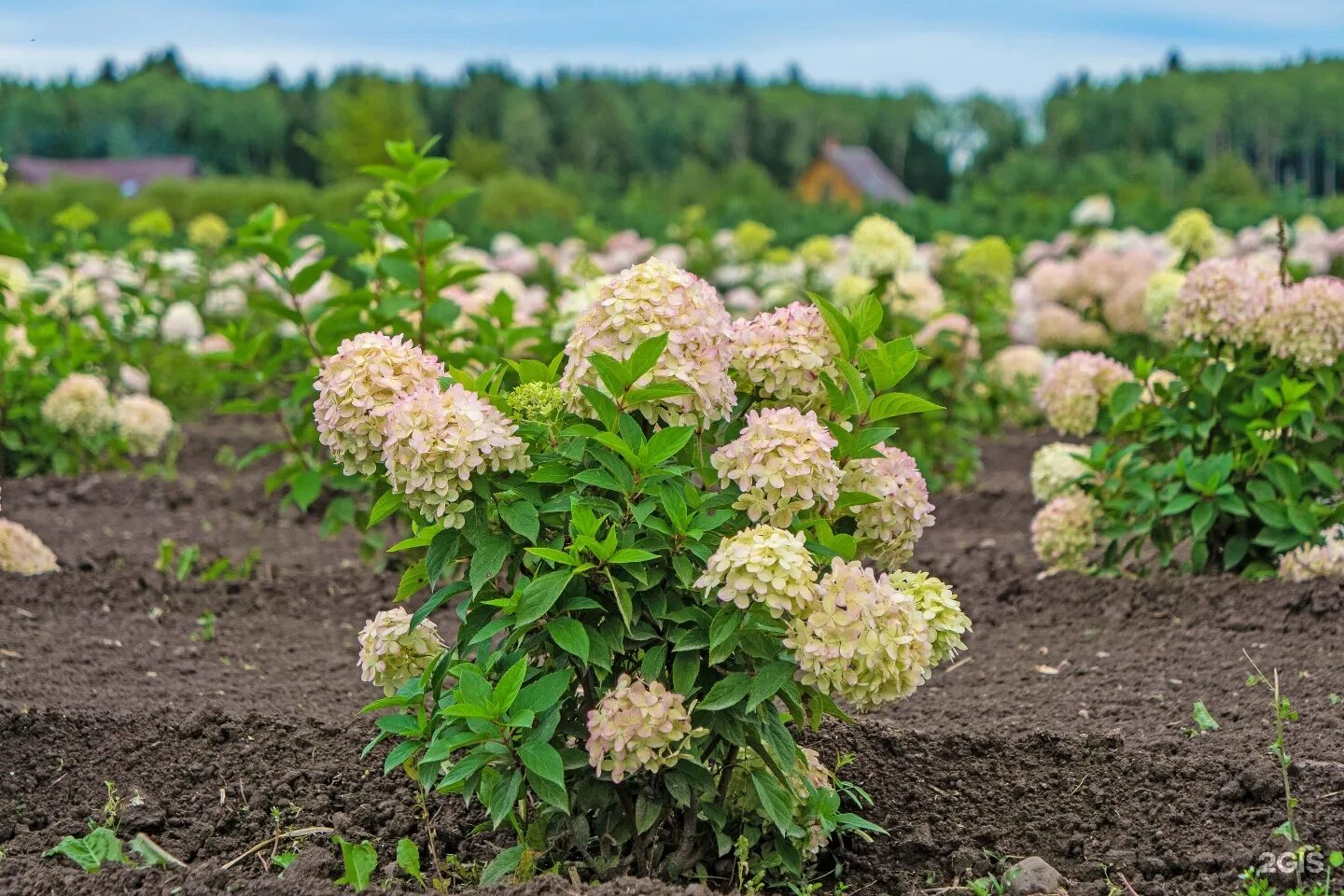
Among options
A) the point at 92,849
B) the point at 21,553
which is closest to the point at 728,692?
the point at 92,849

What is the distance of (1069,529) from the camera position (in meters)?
4.25

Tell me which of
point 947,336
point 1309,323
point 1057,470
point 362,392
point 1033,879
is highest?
point 362,392

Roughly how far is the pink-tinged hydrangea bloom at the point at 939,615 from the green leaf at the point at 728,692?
0.31 metres

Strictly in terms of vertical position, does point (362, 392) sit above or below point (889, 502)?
above

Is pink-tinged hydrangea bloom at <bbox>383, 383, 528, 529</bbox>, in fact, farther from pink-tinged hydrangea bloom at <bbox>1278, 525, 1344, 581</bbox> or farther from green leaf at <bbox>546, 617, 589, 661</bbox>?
pink-tinged hydrangea bloom at <bbox>1278, 525, 1344, 581</bbox>

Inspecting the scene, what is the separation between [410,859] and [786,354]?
1056mm

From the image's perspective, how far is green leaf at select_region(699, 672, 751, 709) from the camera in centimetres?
206

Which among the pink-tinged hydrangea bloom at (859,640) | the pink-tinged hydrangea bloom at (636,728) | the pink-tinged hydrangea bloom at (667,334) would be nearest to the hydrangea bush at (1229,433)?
the pink-tinged hydrangea bloom at (859,640)

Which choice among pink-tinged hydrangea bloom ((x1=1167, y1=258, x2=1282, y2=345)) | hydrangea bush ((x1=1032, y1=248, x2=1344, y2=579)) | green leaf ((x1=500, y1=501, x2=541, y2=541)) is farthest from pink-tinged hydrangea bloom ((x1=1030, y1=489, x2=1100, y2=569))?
green leaf ((x1=500, y1=501, x2=541, y2=541))

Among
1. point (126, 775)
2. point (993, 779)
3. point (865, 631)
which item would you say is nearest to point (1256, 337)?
point (993, 779)

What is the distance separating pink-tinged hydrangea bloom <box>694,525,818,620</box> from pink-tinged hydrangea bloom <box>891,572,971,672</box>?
270mm

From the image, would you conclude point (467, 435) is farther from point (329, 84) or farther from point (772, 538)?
point (329, 84)

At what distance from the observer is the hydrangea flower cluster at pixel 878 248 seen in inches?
231

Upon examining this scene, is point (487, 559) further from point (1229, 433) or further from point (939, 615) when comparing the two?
point (1229, 433)
